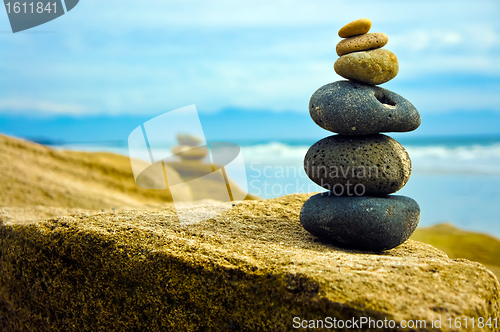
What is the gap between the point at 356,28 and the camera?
3609 mm

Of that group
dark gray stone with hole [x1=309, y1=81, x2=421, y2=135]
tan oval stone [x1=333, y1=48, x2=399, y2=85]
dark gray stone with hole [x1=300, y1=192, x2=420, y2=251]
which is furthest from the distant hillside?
tan oval stone [x1=333, y1=48, x2=399, y2=85]

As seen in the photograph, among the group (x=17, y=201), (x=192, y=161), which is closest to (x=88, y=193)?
(x=17, y=201)

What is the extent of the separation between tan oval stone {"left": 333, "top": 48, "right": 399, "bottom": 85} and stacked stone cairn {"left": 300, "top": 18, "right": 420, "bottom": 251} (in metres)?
0.01

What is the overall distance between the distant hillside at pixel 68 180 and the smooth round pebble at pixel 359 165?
17.0 feet

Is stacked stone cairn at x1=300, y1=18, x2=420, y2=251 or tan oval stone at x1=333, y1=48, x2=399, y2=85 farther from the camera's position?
tan oval stone at x1=333, y1=48, x2=399, y2=85

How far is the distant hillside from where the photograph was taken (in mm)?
7547

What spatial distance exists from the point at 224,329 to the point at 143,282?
855 millimetres

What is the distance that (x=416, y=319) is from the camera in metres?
2.07

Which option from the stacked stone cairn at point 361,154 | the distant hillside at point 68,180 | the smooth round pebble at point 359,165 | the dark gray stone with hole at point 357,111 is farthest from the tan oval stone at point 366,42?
the distant hillside at point 68,180

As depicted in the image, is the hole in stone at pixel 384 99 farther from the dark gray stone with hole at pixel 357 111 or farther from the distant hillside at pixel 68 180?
the distant hillside at pixel 68 180

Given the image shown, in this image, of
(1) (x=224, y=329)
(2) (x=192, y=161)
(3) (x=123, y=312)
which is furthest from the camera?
(2) (x=192, y=161)

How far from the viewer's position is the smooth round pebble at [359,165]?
3.43 m

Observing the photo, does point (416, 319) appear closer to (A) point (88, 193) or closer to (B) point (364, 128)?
(B) point (364, 128)

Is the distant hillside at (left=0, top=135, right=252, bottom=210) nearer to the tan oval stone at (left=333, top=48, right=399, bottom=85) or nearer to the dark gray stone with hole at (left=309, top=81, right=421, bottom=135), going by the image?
the dark gray stone with hole at (left=309, top=81, right=421, bottom=135)
